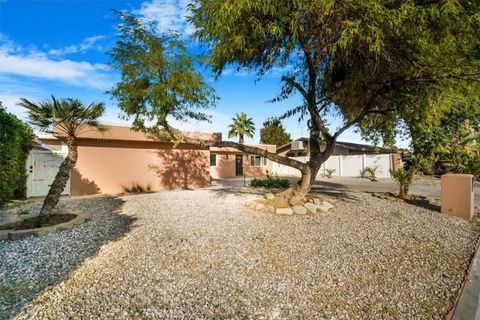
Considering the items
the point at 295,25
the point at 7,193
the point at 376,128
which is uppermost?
the point at 295,25

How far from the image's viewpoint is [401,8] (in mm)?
5062

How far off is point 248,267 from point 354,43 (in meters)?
5.56

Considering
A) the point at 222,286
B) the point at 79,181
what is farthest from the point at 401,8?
the point at 79,181

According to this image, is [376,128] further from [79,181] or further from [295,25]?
[79,181]

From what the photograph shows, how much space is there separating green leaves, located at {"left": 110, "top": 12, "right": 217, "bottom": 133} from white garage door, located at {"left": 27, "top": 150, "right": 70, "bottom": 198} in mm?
5401

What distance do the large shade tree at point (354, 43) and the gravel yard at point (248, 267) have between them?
10.3 ft

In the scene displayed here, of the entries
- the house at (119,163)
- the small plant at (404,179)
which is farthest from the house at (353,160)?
the house at (119,163)

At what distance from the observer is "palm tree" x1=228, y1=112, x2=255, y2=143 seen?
32031mm

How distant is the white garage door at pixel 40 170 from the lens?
11.2 metres

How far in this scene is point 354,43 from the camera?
626 centimetres

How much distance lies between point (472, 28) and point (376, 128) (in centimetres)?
509

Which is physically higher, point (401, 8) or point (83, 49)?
point (83, 49)

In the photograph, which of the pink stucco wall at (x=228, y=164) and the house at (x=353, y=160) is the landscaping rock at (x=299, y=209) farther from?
the pink stucco wall at (x=228, y=164)

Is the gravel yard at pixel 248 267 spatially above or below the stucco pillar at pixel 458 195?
below
